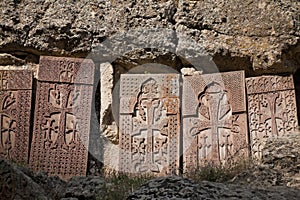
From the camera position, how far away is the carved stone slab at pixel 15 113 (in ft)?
19.2

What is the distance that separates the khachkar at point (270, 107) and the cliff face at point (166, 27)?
0.51 ft

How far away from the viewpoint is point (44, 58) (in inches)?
244

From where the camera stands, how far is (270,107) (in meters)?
6.18

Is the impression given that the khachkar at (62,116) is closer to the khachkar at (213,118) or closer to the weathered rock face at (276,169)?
the khachkar at (213,118)

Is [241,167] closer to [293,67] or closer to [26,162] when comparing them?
[293,67]

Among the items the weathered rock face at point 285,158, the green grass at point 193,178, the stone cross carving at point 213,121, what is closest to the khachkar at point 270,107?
the stone cross carving at point 213,121

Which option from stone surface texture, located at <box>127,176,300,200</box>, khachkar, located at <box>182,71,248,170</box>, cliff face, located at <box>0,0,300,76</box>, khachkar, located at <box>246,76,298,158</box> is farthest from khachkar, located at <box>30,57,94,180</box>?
stone surface texture, located at <box>127,176,300,200</box>

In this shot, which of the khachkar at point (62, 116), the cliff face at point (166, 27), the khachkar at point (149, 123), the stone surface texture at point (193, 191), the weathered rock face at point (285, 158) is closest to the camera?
the stone surface texture at point (193, 191)

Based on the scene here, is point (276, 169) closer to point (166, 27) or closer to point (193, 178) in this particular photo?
point (193, 178)

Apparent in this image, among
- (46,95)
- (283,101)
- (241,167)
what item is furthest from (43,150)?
(283,101)

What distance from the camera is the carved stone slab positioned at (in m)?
A: 5.86

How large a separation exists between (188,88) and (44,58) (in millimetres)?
1643

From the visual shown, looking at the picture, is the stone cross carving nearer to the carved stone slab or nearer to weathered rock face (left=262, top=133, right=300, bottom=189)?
weathered rock face (left=262, top=133, right=300, bottom=189)

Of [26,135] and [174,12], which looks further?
[174,12]
